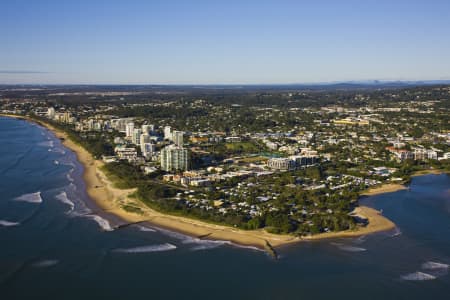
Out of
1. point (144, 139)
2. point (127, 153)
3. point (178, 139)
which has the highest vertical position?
point (144, 139)

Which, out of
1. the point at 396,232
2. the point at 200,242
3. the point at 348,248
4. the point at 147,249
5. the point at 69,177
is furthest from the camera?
the point at 69,177

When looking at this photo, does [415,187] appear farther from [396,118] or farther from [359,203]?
[396,118]

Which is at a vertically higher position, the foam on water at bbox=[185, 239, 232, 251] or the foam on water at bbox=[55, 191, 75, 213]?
the foam on water at bbox=[55, 191, 75, 213]

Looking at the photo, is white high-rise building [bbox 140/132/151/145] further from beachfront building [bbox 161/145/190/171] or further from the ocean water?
the ocean water

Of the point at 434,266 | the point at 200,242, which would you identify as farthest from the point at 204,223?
A: the point at 434,266

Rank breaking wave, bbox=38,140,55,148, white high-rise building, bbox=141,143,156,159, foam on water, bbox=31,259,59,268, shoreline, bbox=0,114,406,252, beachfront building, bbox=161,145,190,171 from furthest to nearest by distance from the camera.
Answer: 1. breaking wave, bbox=38,140,55,148
2. white high-rise building, bbox=141,143,156,159
3. beachfront building, bbox=161,145,190,171
4. shoreline, bbox=0,114,406,252
5. foam on water, bbox=31,259,59,268

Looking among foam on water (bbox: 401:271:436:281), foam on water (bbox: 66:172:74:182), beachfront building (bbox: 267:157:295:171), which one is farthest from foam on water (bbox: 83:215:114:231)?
beachfront building (bbox: 267:157:295:171)

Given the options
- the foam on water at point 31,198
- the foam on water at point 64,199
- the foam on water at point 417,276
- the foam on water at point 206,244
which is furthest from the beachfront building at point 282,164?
the foam on water at point 417,276

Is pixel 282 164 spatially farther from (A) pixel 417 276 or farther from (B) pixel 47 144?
(B) pixel 47 144

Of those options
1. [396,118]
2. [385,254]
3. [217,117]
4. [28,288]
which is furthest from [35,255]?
[396,118]
